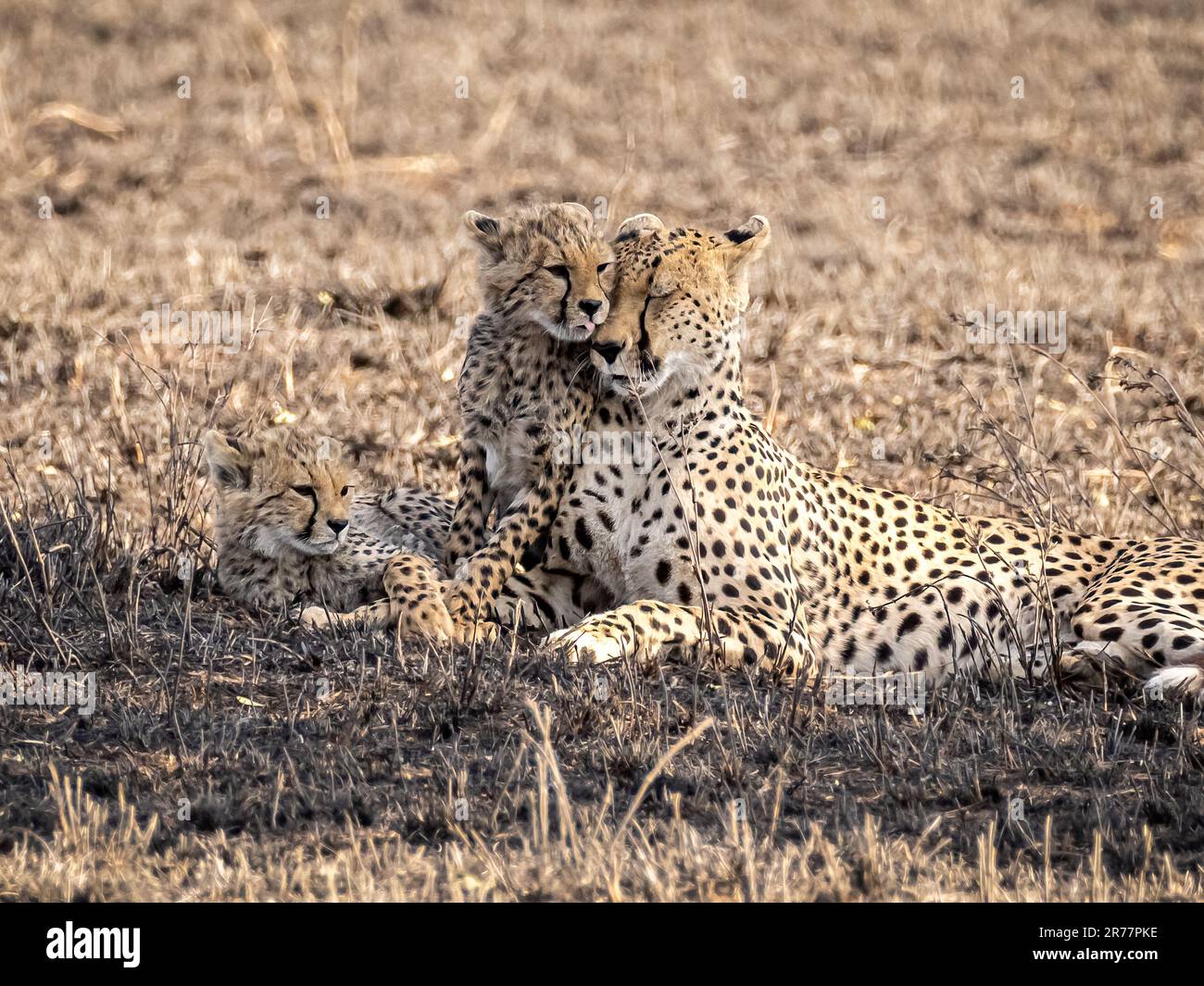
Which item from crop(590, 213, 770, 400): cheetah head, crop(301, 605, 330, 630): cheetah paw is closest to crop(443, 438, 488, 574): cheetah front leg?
crop(301, 605, 330, 630): cheetah paw

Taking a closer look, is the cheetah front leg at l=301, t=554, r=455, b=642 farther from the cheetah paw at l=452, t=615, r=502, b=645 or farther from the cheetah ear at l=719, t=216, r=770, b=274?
the cheetah ear at l=719, t=216, r=770, b=274

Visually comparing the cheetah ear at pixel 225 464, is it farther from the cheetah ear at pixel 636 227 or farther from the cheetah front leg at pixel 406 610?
the cheetah ear at pixel 636 227

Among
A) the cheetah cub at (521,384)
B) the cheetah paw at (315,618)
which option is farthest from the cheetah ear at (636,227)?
the cheetah paw at (315,618)

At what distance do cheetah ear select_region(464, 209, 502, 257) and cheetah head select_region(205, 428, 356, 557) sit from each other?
2.74 feet

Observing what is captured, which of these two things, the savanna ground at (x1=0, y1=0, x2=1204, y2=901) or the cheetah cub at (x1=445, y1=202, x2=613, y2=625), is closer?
the savanna ground at (x1=0, y1=0, x2=1204, y2=901)

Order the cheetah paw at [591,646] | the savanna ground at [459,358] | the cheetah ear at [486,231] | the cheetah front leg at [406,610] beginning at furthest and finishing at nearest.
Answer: the cheetah ear at [486,231] → the cheetah front leg at [406,610] → the cheetah paw at [591,646] → the savanna ground at [459,358]

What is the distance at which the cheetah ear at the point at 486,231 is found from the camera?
5.56 meters

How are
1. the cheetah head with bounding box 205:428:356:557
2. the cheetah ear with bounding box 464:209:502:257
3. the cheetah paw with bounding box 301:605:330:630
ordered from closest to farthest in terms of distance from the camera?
the cheetah paw with bounding box 301:605:330:630, the cheetah head with bounding box 205:428:356:557, the cheetah ear with bounding box 464:209:502:257

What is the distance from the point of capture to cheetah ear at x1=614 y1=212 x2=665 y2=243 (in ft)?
18.0

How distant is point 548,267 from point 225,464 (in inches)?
46.7

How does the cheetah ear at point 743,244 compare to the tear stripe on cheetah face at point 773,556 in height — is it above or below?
above

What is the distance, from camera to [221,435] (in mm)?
5574

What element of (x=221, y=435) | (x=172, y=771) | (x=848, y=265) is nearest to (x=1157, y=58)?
(x=848, y=265)

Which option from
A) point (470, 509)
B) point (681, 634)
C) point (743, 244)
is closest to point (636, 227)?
point (743, 244)
